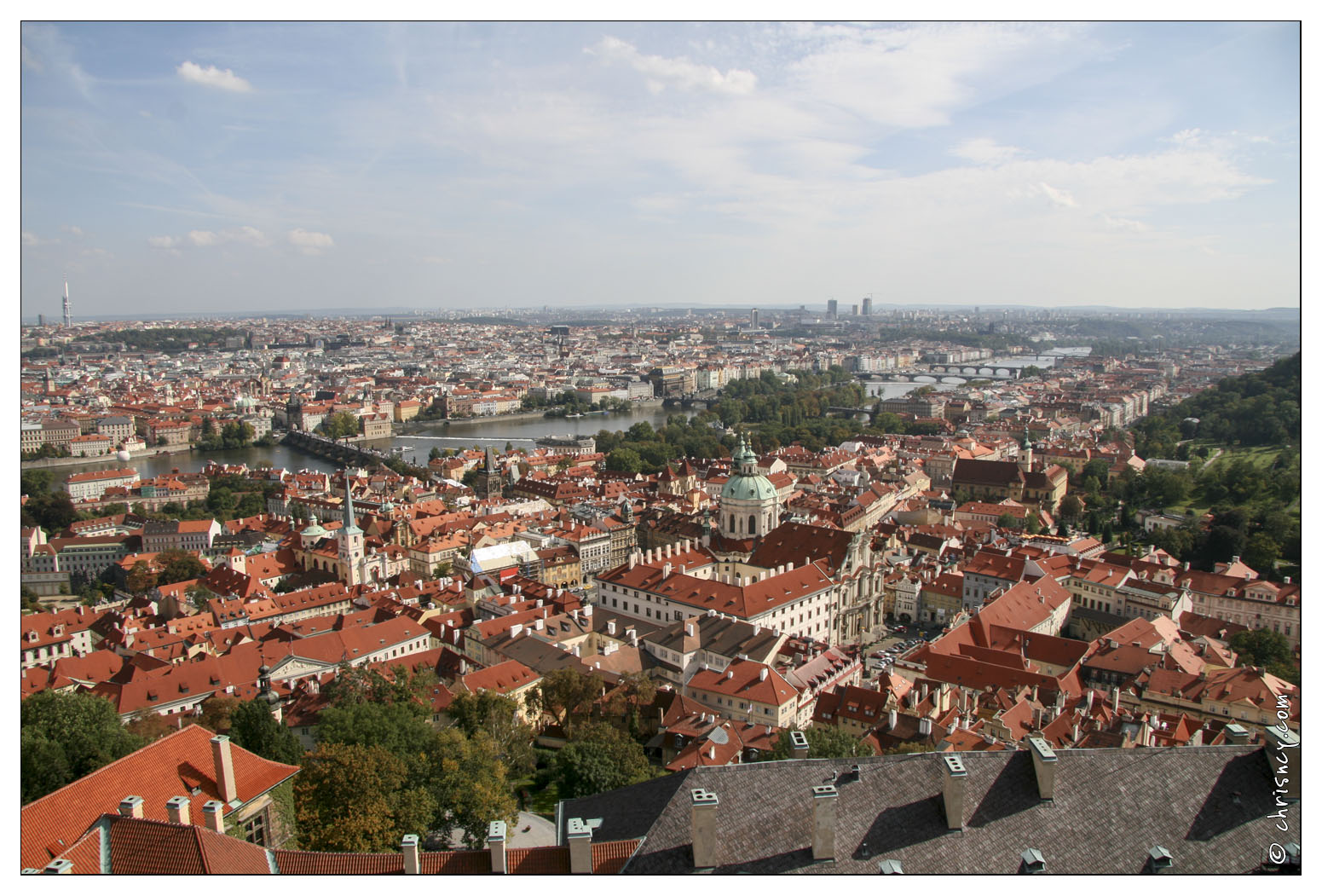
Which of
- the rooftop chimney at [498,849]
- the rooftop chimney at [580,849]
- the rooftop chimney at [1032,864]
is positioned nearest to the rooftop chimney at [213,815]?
the rooftop chimney at [498,849]

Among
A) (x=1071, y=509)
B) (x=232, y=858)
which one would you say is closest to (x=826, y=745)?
(x=232, y=858)

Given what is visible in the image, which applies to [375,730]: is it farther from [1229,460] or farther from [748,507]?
[1229,460]

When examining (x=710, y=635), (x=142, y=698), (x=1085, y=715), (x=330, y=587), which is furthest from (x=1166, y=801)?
(x=330, y=587)

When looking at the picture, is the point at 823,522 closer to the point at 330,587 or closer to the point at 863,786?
the point at 330,587

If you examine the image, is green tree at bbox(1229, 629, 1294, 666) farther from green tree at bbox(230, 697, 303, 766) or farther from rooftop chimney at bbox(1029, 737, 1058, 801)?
green tree at bbox(230, 697, 303, 766)

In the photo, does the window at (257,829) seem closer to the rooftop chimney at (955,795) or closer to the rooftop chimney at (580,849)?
the rooftop chimney at (580,849)

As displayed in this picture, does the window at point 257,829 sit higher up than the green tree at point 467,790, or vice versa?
the window at point 257,829
